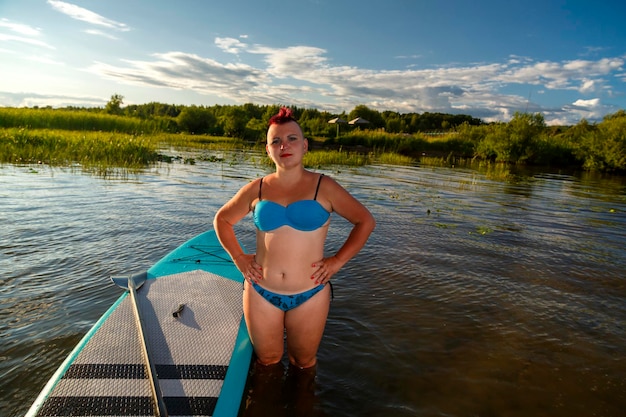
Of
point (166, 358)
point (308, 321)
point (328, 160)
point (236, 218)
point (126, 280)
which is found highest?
point (328, 160)

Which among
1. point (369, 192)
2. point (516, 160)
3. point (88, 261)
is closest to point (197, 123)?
point (516, 160)

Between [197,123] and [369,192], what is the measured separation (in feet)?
192

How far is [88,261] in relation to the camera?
576cm

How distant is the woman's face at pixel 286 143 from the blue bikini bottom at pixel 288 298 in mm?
1006

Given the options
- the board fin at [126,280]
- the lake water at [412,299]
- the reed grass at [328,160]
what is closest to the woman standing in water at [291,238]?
the lake water at [412,299]

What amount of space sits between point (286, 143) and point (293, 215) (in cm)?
56

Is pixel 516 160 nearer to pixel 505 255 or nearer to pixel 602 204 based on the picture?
pixel 602 204

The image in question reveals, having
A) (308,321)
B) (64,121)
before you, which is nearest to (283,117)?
(308,321)

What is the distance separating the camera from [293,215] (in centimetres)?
288

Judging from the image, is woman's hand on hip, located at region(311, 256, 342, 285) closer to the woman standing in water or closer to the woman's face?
the woman standing in water

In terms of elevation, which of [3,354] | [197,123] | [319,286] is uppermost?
[197,123]

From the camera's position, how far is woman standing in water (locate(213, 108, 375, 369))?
2.92 metres

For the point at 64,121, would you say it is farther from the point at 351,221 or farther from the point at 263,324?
the point at 351,221

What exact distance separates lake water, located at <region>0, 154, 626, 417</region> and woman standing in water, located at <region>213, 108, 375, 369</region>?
2.83 feet
